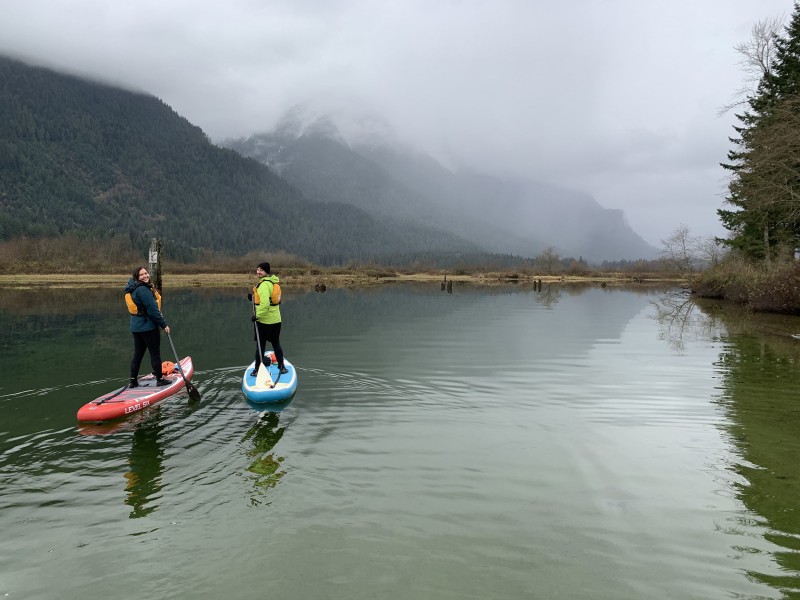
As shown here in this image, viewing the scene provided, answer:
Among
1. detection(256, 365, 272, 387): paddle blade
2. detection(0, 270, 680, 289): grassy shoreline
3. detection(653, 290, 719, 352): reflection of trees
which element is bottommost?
detection(256, 365, 272, 387): paddle blade

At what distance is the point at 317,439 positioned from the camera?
9961 millimetres

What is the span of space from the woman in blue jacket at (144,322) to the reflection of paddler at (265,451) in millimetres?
3633

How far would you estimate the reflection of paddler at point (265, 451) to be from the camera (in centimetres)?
807

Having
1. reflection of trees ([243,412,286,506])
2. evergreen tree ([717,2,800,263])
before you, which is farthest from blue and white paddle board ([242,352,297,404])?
evergreen tree ([717,2,800,263])

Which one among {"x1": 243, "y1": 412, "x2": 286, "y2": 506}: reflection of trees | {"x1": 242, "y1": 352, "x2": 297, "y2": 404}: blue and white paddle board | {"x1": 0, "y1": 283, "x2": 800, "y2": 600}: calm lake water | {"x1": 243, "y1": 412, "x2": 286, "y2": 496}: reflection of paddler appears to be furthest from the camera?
{"x1": 242, "y1": 352, "x2": 297, "y2": 404}: blue and white paddle board

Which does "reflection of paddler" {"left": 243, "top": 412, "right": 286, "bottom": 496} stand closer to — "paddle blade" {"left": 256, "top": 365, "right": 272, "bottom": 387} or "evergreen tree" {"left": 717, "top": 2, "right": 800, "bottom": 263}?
"paddle blade" {"left": 256, "top": 365, "right": 272, "bottom": 387}

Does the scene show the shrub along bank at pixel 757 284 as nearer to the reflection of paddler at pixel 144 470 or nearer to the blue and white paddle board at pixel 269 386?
the blue and white paddle board at pixel 269 386

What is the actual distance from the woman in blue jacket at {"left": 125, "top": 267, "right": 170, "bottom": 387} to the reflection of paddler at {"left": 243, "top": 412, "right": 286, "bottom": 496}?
363 centimetres

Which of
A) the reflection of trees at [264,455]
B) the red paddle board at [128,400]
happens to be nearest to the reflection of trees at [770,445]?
the reflection of trees at [264,455]

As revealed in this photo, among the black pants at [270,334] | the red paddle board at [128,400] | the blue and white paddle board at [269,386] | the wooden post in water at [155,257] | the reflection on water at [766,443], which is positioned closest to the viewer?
the reflection on water at [766,443]

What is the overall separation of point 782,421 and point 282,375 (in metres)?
11.5

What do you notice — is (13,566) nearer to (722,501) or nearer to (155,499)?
(155,499)

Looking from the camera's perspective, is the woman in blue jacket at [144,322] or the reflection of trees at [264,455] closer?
the reflection of trees at [264,455]

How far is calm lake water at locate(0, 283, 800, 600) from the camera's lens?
551 centimetres
